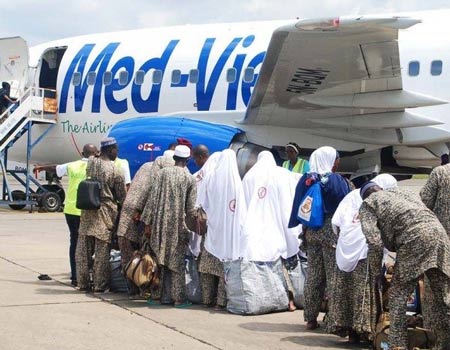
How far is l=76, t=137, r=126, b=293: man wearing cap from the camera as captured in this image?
336 inches

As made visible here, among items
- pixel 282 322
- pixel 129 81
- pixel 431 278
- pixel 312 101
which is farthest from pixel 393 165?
pixel 431 278

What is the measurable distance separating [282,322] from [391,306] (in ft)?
5.96

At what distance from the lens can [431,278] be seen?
5.70 m

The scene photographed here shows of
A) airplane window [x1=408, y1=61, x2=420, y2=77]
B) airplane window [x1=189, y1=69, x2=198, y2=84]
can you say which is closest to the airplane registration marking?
airplane window [x1=408, y1=61, x2=420, y2=77]

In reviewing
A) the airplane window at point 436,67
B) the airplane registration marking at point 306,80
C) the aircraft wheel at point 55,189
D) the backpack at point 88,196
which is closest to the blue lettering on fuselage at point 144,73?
the airplane registration marking at point 306,80

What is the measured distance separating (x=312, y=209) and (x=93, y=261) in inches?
121

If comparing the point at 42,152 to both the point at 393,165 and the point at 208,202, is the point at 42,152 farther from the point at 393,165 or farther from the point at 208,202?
the point at 208,202

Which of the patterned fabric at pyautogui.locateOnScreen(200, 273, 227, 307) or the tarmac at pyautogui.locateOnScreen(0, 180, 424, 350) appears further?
the patterned fabric at pyautogui.locateOnScreen(200, 273, 227, 307)

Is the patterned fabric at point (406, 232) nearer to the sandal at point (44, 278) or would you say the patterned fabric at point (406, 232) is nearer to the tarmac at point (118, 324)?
the tarmac at point (118, 324)

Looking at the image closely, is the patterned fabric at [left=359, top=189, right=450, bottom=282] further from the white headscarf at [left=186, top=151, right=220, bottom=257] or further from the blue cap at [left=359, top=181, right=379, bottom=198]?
the white headscarf at [left=186, top=151, right=220, bottom=257]

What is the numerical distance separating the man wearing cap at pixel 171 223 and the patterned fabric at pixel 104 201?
0.61 metres

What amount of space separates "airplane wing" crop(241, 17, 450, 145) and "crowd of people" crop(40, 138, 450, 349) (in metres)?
3.07

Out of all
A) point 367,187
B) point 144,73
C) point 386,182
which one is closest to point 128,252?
point 367,187

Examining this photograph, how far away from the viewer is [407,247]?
5637 mm
